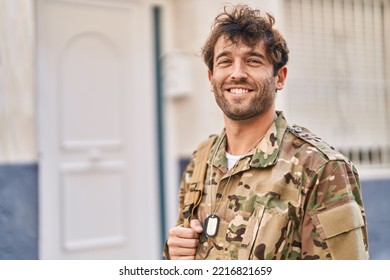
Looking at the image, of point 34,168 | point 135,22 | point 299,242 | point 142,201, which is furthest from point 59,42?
point 299,242

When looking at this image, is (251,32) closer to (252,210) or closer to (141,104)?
(252,210)

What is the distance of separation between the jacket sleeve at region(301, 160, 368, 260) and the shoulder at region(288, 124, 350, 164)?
0.02 m

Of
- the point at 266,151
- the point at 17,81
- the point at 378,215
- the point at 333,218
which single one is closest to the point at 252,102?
the point at 266,151

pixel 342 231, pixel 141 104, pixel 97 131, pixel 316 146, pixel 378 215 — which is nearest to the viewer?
pixel 342 231

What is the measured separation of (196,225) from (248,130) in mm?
366

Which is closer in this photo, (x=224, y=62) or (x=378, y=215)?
(x=224, y=62)

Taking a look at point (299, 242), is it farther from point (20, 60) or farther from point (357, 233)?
point (20, 60)

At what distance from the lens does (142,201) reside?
359cm

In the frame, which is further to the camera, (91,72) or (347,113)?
(347,113)

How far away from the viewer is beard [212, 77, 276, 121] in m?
1.59

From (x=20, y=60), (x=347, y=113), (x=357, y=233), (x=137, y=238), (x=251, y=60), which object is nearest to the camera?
(x=357, y=233)

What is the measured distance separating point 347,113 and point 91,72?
200cm

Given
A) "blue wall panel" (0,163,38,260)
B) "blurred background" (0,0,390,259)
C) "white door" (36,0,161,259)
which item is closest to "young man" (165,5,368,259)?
"blue wall panel" (0,163,38,260)

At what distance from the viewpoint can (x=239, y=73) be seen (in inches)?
62.4
